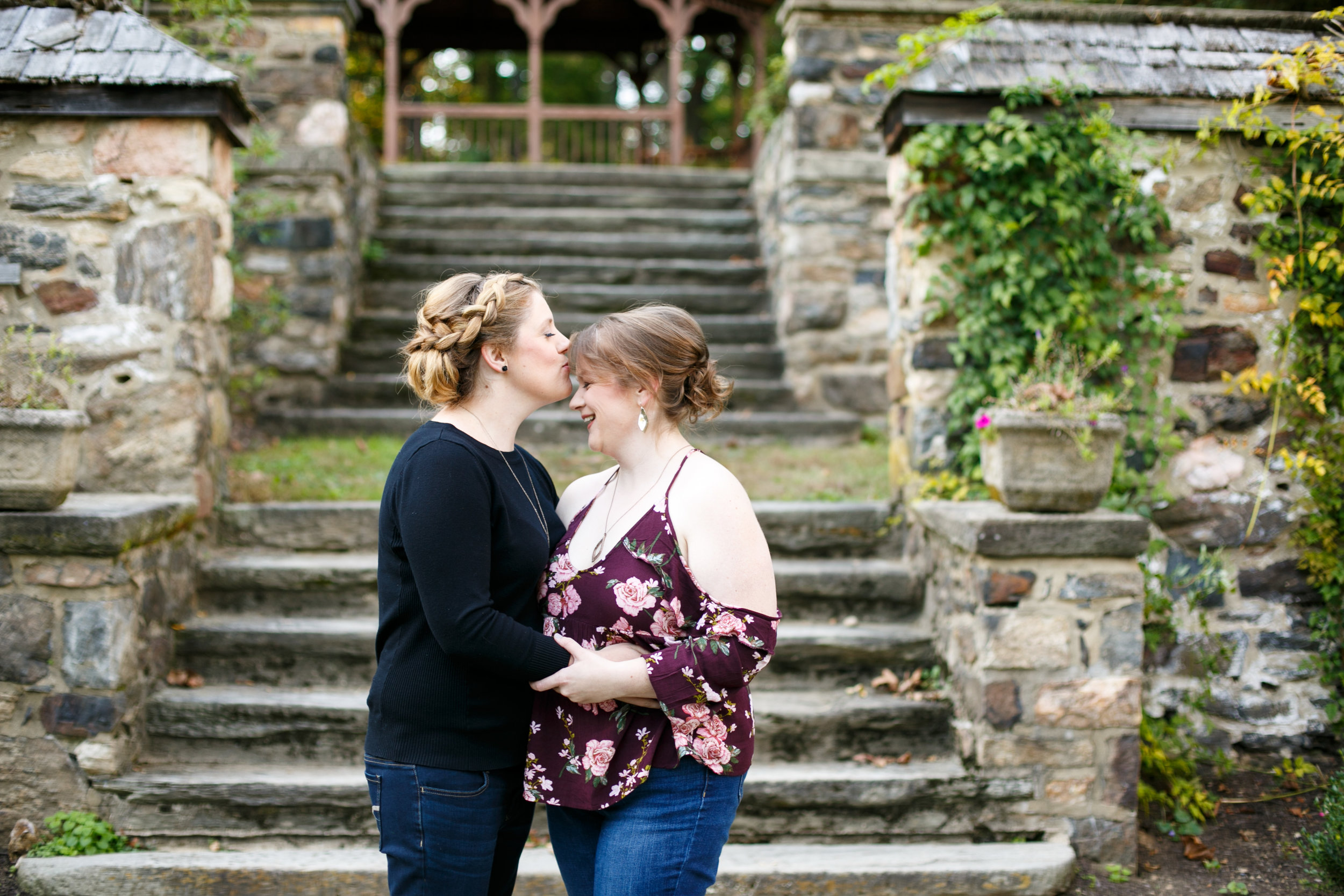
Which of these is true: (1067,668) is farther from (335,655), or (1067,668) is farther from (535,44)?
(535,44)

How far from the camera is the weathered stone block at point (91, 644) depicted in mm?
2861

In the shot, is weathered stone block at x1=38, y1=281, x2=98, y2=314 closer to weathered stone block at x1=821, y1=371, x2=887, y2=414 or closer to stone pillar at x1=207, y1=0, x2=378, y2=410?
stone pillar at x1=207, y1=0, x2=378, y2=410

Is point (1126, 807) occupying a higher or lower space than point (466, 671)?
lower

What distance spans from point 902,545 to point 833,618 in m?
0.48

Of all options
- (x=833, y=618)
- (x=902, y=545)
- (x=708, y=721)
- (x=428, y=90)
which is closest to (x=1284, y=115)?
(x=902, y=545)

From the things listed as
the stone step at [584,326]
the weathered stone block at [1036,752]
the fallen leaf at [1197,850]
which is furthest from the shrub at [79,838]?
the stone step at [584,326]

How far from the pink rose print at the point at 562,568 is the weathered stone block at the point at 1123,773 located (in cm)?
211

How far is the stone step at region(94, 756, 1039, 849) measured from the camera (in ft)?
9.48

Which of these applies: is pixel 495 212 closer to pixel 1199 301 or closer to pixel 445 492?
pixel 1199 301

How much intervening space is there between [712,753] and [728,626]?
24 cm

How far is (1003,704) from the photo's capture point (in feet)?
9.86

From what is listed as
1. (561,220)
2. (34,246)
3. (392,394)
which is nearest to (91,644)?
(34,246)

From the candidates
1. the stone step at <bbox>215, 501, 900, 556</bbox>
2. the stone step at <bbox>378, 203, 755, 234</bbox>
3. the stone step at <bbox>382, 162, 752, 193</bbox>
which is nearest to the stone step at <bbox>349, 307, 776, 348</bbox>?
the stone step at <bbox>378, 203, 755, 234</bbox>

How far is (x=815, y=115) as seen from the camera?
578cm
